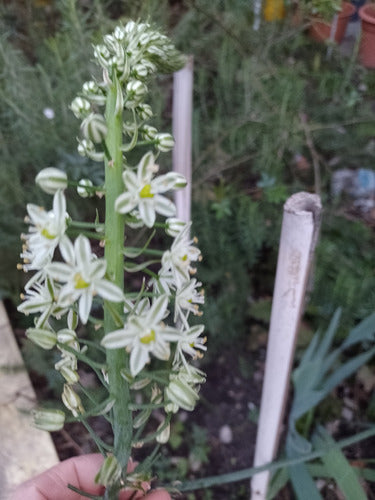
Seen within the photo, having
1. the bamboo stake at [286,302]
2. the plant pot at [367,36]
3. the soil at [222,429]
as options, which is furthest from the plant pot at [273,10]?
the bamboo stake at [286,302]

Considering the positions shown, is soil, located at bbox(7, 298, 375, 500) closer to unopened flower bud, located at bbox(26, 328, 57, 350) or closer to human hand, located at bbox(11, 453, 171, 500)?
human hand, located at bbox(11, 453, 171, 500)

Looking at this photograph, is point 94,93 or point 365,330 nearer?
point 94,93

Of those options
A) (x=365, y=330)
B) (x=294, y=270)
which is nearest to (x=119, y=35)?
(x=294, y=270)

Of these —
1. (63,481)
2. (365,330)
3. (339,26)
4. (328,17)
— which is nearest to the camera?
(63,481)

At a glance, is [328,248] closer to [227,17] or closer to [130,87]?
[227,17]

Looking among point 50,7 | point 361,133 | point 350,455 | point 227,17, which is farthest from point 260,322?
point 50,7

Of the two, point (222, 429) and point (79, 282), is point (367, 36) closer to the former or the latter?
point (222, 429)

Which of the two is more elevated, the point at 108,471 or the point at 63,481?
the point at 108,471

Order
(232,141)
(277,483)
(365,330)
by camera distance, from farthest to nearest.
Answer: (232,141)
(277,483)
(365,330)
